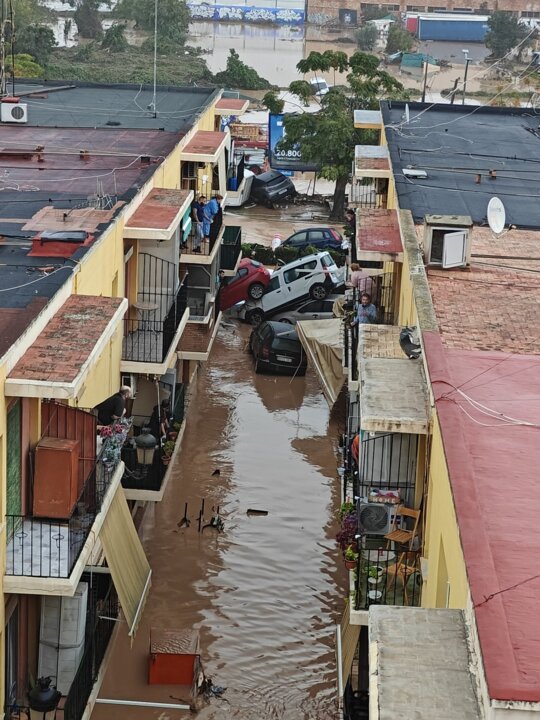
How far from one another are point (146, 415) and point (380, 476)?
26.8 feet

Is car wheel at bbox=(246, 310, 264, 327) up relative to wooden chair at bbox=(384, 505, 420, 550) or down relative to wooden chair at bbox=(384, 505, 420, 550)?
down

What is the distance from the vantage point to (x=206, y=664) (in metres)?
18.5

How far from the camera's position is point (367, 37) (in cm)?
10275

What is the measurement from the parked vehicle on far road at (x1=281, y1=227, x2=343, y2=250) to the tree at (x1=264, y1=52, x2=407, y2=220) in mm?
6306

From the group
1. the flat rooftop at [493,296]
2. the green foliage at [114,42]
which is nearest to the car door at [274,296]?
the flat rooftop at [493,296]

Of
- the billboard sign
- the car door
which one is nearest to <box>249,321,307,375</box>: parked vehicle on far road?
the car door

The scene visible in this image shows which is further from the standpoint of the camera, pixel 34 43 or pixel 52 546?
pixel 34 43

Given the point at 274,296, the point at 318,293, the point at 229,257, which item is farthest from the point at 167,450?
the point at 274,296

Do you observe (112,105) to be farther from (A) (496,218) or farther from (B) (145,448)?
(A) (496,218)

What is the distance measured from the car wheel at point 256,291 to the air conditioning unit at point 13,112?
10529 millimetres

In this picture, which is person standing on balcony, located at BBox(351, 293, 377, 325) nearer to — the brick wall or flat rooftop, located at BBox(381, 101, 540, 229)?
flat rooftop, located at BBox(381, 101, 540, 229)

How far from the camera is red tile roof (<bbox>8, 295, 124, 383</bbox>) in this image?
12695 mm

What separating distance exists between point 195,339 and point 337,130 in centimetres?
2426

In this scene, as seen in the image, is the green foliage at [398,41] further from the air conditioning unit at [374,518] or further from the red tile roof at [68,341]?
the air conditioning unit at [374,518]
